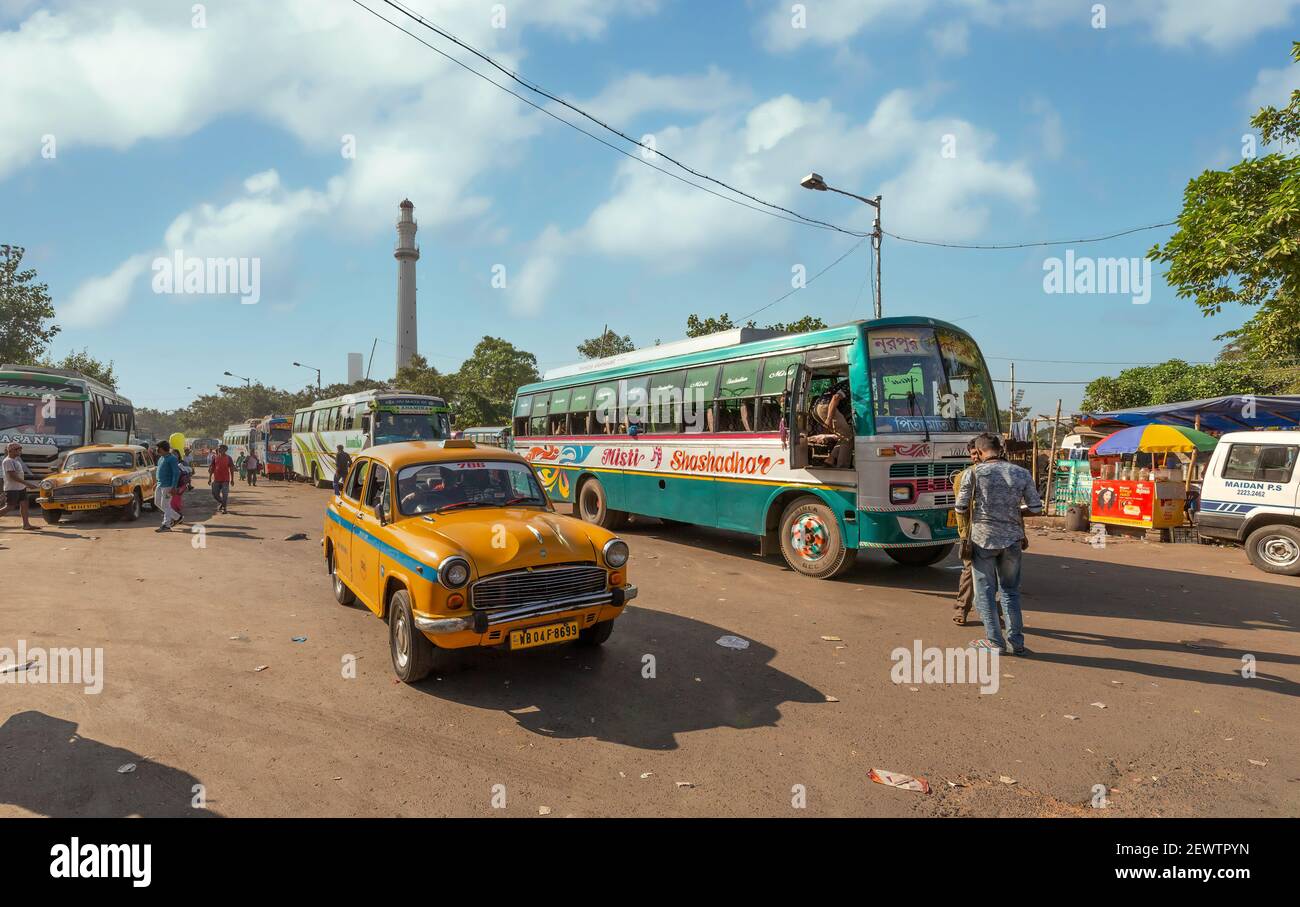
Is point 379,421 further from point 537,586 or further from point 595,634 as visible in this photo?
point 537,586

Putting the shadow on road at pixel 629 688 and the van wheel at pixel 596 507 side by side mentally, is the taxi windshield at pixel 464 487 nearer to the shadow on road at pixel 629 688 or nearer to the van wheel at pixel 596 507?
the shadow on road at pixel 629 688

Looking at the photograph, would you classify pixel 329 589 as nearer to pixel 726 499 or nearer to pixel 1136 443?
pixel 726 499

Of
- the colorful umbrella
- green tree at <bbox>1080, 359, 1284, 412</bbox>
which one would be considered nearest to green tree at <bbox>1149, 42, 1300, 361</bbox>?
the colorful umbrella

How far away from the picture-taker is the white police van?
10375 millimetres

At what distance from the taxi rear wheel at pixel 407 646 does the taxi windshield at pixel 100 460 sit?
13.8 m

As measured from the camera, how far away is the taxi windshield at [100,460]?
14.8 m

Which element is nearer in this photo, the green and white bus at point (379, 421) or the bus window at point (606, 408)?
the bus window at point (606, 408)

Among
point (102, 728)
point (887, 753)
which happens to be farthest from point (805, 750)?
point (102, 728)

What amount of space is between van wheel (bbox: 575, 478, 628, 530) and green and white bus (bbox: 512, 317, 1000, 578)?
1.00 meters

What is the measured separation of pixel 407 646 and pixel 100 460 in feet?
47.3

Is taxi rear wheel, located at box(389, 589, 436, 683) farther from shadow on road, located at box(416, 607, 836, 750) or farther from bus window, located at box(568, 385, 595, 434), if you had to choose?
bus window, located at box(568, 385, 595, 434)

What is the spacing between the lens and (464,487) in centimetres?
629

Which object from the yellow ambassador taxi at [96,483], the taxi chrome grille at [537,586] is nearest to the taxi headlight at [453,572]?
the taxi chrome grille at [537,586]
